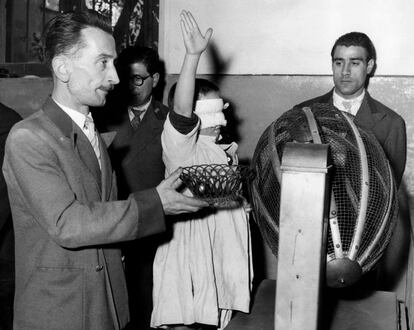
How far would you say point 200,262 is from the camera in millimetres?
2633

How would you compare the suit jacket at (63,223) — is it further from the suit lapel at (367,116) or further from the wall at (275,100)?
the wall at (275,100)

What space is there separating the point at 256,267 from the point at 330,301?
7.22 ft

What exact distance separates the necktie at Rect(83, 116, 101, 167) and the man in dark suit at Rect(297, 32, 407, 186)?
6.68ft

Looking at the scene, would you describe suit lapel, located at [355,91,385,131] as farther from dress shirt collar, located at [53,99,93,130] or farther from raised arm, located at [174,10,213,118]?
dress shirt collar, located at [53,99,93,130]

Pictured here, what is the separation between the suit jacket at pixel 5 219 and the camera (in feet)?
10.8

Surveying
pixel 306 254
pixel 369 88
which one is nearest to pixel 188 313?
pixel 306 254

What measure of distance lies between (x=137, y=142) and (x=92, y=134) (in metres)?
1.43

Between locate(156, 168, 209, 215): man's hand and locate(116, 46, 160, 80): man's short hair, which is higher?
locate(116, 46, 160, 80): man's short hair

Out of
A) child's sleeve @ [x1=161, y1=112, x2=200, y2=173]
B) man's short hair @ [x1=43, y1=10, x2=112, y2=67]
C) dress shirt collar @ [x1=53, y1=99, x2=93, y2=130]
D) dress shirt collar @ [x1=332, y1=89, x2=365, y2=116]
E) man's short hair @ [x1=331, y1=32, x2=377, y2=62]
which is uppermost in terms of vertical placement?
man's short hair @ [x1=331, y1=32, x2=377, y2=62]

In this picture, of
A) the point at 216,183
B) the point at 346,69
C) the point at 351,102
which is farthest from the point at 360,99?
the point at 216,183

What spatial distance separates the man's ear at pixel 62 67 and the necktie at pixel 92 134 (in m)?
0.18

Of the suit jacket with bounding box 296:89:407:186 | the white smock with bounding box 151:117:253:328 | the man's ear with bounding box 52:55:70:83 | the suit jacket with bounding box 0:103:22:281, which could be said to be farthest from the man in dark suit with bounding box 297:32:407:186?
the man's ear with bounding box 52:55:70:83

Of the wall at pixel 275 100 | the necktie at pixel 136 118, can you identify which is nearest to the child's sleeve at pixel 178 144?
the necktie at pixel 136 118

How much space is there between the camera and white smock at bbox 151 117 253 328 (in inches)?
103
